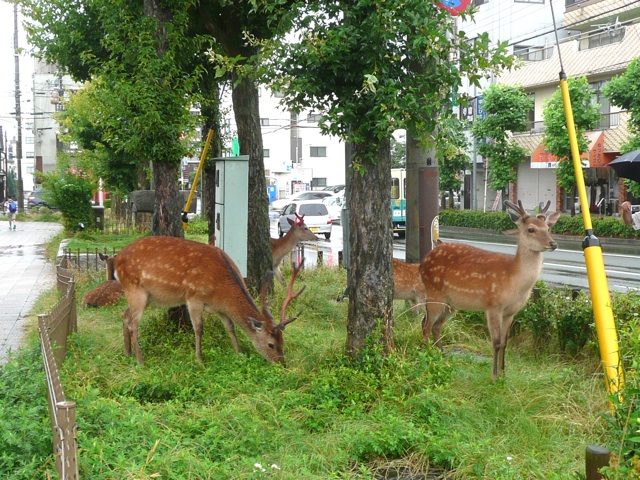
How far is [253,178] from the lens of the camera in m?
11.5

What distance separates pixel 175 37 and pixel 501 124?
25.6 meters

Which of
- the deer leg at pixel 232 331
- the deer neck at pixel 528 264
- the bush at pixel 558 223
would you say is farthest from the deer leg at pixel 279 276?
the bush at pixel 558 223

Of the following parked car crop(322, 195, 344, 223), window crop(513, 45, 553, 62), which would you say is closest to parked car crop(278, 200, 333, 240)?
parked car crop(322, 195, 344, 223)

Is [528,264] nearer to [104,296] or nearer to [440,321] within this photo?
[440,321]

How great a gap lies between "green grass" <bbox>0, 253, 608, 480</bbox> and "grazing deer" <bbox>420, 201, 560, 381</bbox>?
403mm

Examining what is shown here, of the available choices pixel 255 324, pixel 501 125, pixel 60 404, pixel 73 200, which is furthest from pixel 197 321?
pixel 501 125

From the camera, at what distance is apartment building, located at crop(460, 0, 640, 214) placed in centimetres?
3394

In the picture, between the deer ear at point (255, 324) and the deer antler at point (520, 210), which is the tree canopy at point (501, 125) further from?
the deer ear at point (255, 324)

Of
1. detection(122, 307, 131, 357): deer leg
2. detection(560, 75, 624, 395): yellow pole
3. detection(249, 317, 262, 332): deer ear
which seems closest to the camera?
detection(560, 75, 624, 395): yellow pole

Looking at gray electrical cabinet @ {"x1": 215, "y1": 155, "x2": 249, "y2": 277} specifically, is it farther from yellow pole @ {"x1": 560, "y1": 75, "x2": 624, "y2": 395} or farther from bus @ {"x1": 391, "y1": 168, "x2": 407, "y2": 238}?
bus @ {"x1": 391, "y1": 168, "x2": 407, "y2": 238}

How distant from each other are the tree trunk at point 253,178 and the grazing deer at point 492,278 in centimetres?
387

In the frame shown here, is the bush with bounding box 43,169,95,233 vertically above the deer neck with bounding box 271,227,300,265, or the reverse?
the bush with bounding box 43,169,95,233

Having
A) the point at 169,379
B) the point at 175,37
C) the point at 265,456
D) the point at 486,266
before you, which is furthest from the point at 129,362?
the point at 175,37

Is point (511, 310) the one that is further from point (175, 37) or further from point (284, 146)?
point (284, 146)
